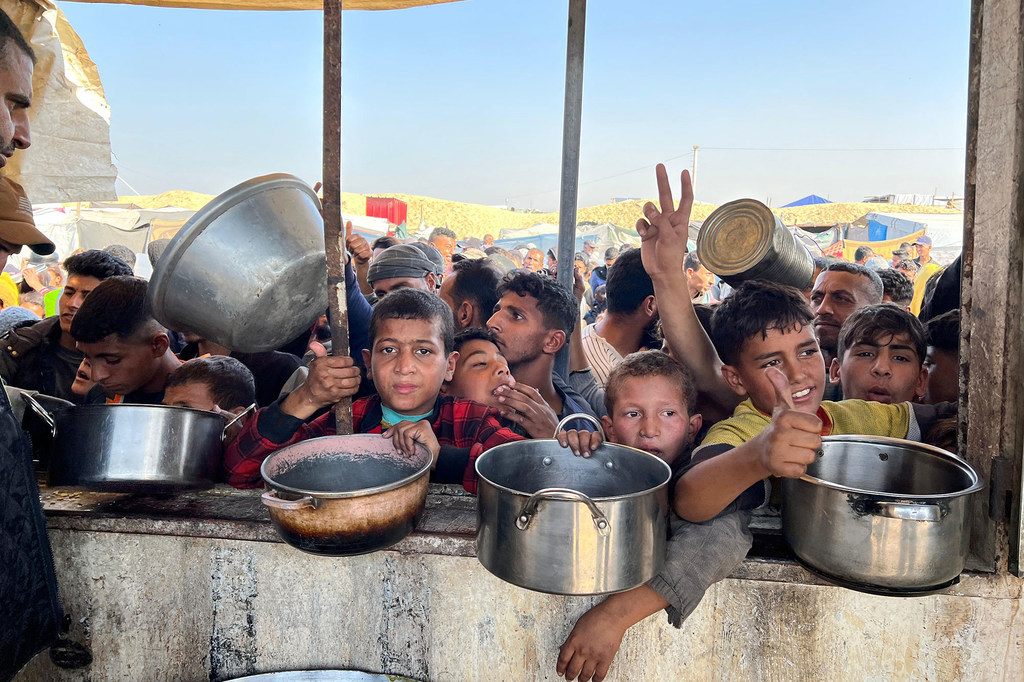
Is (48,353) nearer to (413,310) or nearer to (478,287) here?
(478,287)

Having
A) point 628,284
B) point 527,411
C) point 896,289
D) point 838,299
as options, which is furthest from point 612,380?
point 896,289

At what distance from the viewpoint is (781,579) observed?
1.82 metres

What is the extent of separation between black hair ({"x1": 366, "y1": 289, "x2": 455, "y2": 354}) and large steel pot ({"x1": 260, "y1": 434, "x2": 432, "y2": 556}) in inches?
25.4

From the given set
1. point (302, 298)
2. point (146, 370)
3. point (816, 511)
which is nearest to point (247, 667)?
point (302, 298)

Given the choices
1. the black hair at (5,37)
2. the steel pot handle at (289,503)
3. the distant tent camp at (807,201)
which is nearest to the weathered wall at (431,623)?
the steel pot handle at (289,503)

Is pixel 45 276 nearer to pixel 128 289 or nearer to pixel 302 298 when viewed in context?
pixel 128 289

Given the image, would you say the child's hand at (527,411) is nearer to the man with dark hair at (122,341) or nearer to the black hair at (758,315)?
the black hair at (758,315)

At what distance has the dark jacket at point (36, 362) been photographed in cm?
368

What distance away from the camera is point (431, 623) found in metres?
2.04

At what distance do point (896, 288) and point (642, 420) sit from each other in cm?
325

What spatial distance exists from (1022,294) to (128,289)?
3.59m

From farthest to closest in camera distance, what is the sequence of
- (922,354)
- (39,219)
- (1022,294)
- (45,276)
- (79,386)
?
(39,219)
(45,276)
(79,386)
(922,354)
(1022,294)

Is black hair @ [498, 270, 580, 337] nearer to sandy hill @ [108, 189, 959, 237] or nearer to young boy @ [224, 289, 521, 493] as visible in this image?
young boy @ [224, 289, 521, 493]

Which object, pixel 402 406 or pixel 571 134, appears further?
pixel 571 134
